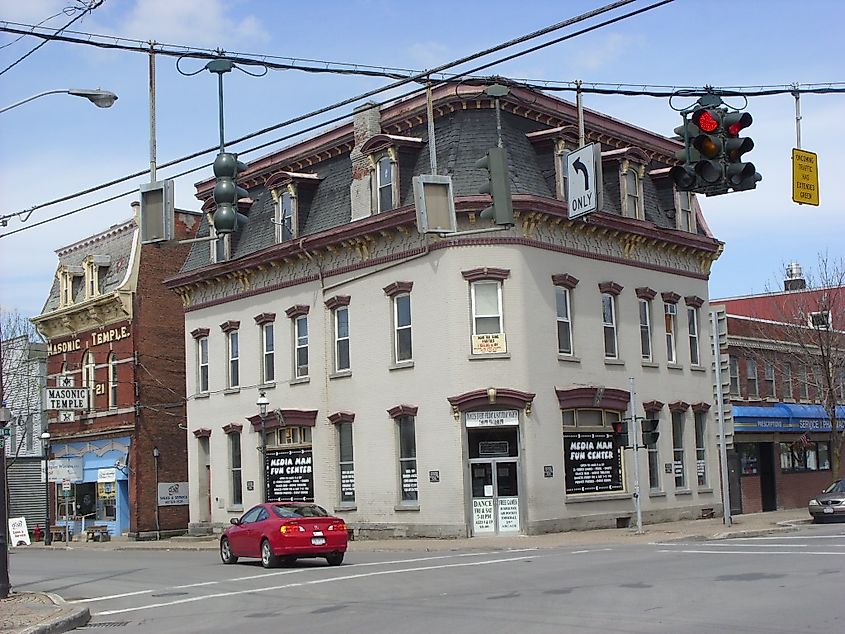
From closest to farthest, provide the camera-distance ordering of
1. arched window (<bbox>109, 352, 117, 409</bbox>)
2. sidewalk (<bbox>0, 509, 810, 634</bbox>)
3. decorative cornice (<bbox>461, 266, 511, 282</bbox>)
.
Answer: sidewalk (<bbox>0, 509, 810, 634</bbox>) < decorative cornice (<bbox>461, 266, 511, 282</bbox>) < arched window (<bbox>109, 352, 117, 409</bbox>)

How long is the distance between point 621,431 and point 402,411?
21.1 ft

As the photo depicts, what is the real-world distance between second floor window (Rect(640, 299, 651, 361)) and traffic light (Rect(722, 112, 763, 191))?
21.7 m

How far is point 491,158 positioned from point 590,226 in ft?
57.0

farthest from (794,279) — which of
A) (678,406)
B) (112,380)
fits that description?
(112,380)

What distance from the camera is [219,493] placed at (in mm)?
40188

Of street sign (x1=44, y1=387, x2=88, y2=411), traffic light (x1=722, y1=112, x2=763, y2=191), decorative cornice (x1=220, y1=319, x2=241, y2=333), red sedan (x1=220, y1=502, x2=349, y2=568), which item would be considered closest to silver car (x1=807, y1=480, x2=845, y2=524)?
red sedan (x1=220, y1=502, x2=349, y2=568)

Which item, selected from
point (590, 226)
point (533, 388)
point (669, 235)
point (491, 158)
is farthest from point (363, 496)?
point (491, 158)

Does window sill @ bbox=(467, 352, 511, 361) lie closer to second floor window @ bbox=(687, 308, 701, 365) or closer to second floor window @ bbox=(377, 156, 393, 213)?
second floor window @ bbox=(377, 156, 393, 213)

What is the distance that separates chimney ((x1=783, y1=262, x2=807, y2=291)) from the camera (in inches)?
2353

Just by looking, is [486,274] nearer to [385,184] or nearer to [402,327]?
[402,327]

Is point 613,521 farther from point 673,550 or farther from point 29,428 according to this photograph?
point 29,428

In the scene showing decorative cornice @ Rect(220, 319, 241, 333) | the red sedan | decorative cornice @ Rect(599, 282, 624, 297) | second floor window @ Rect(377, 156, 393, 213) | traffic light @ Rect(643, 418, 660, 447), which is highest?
second floor window @ Rect(377, 156, 393, 213)

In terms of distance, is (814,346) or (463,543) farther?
(814,346)

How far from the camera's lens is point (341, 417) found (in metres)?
35.2
